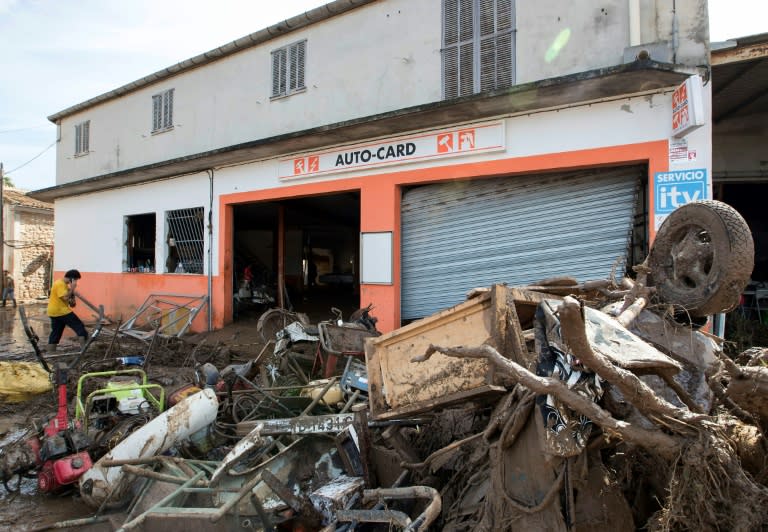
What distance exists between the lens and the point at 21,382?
21.0 feet

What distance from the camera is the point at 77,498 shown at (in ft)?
13.8

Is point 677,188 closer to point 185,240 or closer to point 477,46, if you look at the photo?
point 477,46

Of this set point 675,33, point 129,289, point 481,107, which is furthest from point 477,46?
point 129,289

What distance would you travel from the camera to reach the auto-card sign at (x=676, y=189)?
19.4ft

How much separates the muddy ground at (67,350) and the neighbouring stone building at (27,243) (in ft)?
31.7

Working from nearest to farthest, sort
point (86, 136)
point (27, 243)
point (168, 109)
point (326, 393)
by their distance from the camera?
point (326, 393)
point (168, 109)
point (86, 136)
point (27, 243)

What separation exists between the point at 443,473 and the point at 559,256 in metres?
4.79

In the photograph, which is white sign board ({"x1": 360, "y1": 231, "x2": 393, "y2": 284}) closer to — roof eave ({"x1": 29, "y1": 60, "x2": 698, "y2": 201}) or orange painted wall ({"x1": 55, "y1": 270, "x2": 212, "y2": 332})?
roof eave ({"x1": 29, "y1": 60, "x2": 698, "y2": 201})

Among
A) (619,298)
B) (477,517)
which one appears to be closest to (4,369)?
(477,517)

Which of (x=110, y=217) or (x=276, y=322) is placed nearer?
(x=276, y=322)

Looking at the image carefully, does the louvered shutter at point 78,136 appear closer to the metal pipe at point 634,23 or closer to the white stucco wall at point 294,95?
the white stucco wall at point 294,95

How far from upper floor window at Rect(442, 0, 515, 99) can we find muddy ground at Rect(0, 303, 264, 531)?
610 centimetres

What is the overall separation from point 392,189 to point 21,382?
611cm

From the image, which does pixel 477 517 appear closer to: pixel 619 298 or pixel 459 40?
pixel 619 298
